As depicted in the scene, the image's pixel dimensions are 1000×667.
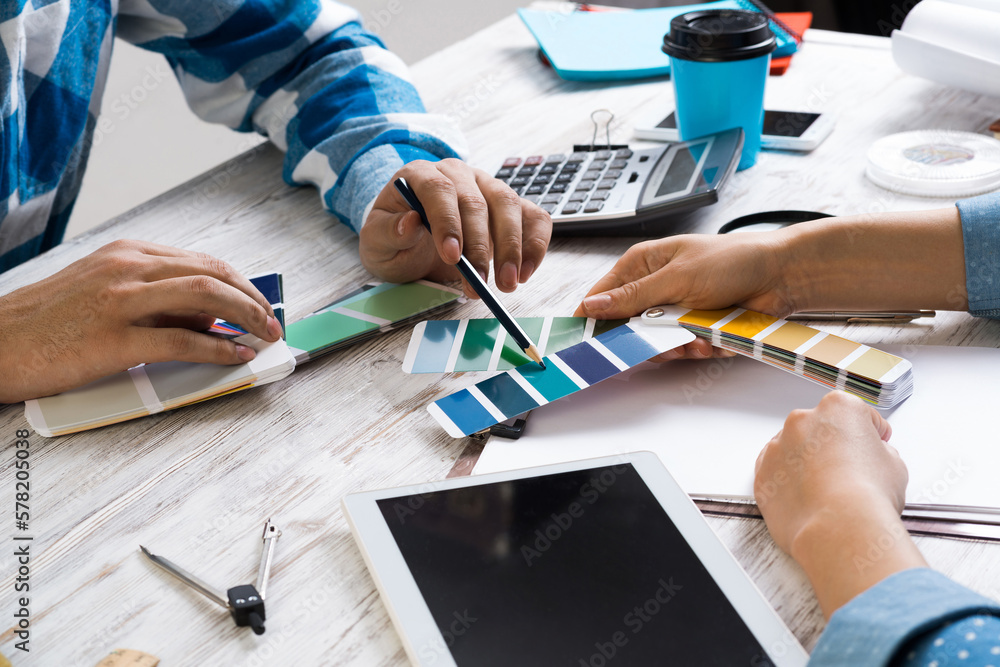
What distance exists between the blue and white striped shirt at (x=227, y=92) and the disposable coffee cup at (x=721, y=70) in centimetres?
26

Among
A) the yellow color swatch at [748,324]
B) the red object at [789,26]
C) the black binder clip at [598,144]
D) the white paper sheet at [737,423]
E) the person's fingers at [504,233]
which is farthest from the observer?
the red object at [789,26]

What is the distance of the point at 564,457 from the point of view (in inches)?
20.6

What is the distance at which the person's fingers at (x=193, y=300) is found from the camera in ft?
1.98

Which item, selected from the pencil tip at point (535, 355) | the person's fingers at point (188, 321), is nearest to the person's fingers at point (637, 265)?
the pencil tip at point (535, 355)

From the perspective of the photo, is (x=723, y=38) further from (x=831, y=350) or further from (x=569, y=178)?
(x=831, y=350)

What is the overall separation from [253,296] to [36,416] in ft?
0.59

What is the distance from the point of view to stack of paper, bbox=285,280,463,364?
0.66 metres

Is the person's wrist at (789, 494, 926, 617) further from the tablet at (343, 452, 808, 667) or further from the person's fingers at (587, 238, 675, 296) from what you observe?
the person's fingers at (587, 238, 675, 296)

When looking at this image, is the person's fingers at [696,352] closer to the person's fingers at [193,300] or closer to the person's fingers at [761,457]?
the person's fingers at [761,457]

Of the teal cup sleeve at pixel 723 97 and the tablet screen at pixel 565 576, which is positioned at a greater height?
the teal cup sleeve at pixel 723 97

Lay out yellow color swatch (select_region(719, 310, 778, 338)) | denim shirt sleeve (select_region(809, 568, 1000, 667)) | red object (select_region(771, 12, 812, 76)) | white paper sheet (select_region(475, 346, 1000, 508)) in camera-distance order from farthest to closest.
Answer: red object (select_region(771, 12, 812, 76)), yellow color swatch (select_region(719, 310, 778, 338)), white paper sheet (select_region(475, 346, 1000, 508)), denim shirt sleeve (select_region(809, 568, 1000, 667))

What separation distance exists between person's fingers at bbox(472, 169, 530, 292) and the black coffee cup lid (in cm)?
28

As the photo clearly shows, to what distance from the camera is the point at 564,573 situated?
424 millimetres

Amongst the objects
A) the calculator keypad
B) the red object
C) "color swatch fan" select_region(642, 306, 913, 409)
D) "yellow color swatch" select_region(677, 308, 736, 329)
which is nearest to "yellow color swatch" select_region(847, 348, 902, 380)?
"color swatch fan" select_region(642, 306, 913, 409)
